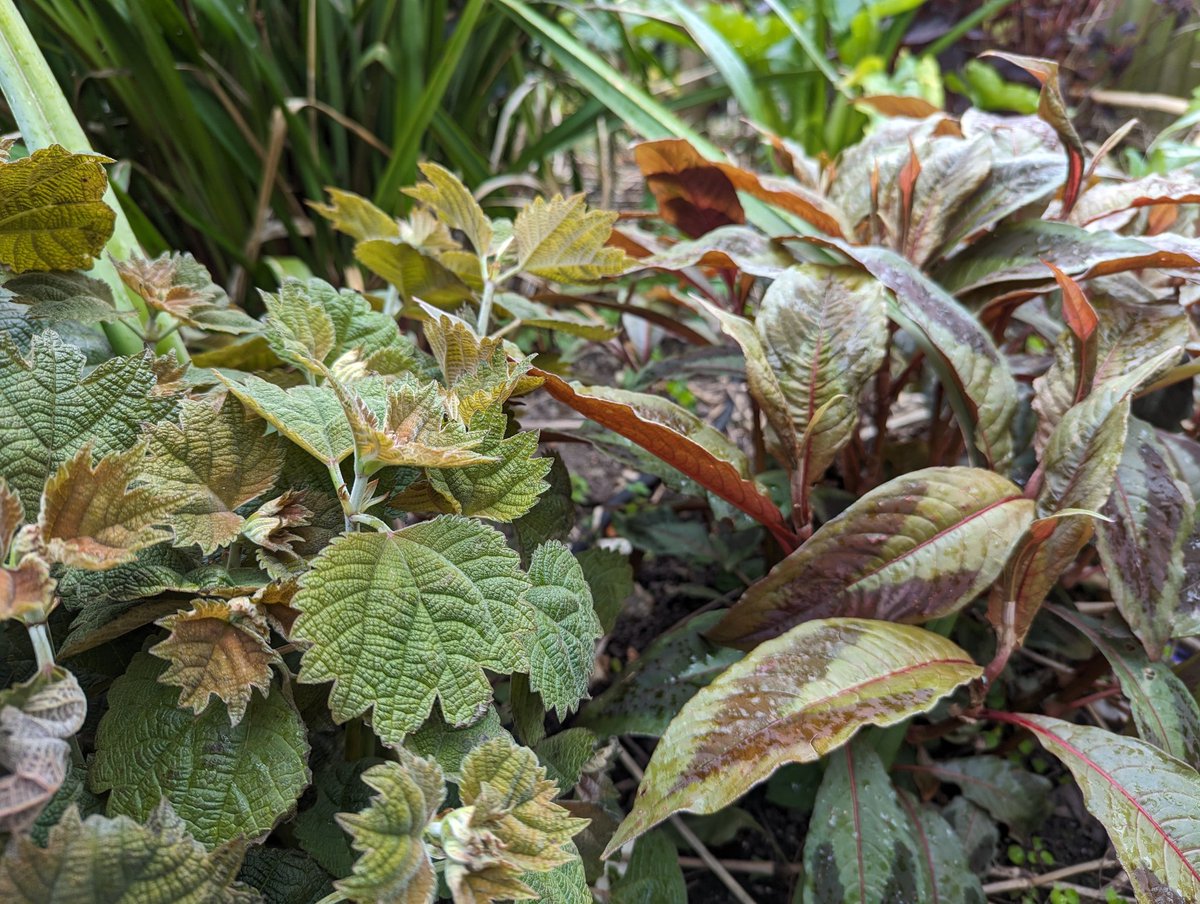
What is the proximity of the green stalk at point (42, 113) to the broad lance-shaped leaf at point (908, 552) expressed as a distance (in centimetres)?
66

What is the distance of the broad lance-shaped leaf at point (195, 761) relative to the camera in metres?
0.52

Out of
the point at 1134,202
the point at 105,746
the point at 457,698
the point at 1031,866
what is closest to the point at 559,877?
the point at 457,698

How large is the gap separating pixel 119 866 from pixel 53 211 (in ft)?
1.73

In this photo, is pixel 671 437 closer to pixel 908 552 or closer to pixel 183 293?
pixel 908 552

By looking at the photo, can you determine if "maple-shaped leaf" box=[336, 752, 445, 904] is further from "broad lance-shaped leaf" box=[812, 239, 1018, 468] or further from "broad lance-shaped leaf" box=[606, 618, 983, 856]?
"broad lance-shaped leaf" box=[812, 239, 1018, 468]

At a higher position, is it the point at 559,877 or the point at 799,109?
the point at 799,109

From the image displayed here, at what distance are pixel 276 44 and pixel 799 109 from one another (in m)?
1.40

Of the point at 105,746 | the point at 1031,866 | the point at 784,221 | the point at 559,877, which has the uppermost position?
the point at 784,221

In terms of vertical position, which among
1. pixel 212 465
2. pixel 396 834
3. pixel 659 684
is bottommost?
pixel 659 684

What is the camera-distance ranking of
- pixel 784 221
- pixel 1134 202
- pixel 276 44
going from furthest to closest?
pixel 276 44 → pixel 784 221 → pixel 1134 202

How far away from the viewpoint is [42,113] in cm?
81

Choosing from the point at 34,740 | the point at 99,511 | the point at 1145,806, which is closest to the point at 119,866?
the point at 34,740

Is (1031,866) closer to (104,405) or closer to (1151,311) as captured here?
(1151,311)

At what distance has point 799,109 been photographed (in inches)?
91.3
